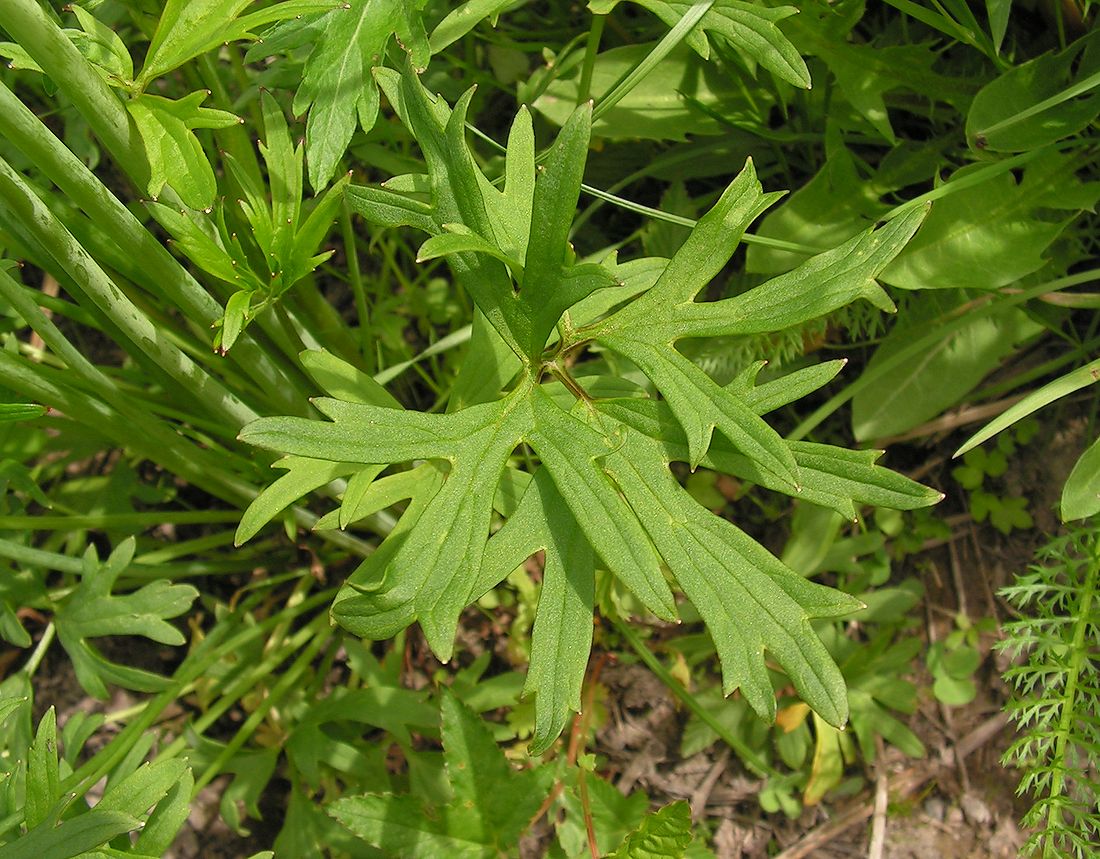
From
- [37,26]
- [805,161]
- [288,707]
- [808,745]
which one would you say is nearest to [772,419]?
[805,161]

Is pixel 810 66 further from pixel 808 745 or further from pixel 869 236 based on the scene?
pixel 808 745

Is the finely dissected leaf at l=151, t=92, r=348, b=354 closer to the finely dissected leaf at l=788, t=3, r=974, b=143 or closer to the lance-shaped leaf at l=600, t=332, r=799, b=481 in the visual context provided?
the lance-shaped leaf at l=600, t=332, r=799, b=481

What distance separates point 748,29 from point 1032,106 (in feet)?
1.65

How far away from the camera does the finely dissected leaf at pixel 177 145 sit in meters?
1.12

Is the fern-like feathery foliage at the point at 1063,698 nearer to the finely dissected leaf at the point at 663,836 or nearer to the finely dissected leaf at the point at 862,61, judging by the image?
the finely dissected leaf at the point at 663,836

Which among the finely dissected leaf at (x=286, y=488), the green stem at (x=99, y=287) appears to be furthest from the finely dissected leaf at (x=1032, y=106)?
the green stem at (x=99, y=287)

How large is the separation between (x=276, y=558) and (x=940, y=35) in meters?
1.63

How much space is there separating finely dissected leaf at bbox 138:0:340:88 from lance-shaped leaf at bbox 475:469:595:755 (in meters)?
0.62

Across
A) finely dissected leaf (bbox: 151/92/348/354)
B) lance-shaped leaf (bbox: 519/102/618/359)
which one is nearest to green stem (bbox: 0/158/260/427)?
finely dissected leaf (bbox: 151/92/348/354)

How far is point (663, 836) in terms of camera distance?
136 centimetres

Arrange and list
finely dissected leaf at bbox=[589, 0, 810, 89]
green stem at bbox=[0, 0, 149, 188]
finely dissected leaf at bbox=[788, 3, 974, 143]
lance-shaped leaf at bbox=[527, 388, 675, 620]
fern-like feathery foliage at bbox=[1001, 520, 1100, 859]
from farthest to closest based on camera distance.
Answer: finely dissected leaf at bbox=[788, 3, 974, 143]
fern-like feathery foliage at bbox=[1001, 520, 1100, 859]
finely dissected leaf at bbox=[589, 0, 810, 89]
lance-shaped leaf at bbox=[527, 388, 675, 620]
green stem at bbox=[0, 0, 149, 188]

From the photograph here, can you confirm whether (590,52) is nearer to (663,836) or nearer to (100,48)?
(100,48)

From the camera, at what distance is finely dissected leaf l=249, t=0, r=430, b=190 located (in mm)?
1207

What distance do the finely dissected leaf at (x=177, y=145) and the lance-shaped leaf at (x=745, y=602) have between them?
60cm
